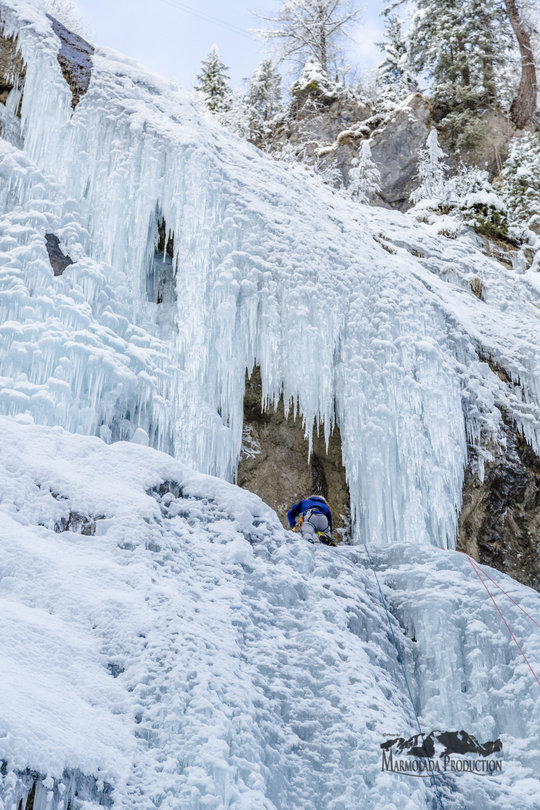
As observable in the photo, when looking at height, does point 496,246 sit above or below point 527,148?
below

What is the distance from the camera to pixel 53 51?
6.75 meters

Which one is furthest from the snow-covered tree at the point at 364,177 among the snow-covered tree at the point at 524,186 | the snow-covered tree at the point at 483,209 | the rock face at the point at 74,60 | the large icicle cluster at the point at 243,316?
the rock face at the point at 74,60

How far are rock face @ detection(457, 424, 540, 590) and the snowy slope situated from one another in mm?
2044

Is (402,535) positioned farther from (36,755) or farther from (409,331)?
(36,755)

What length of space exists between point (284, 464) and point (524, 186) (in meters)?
6.40

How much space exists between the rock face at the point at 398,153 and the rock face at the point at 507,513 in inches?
316

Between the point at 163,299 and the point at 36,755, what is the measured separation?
186 inches

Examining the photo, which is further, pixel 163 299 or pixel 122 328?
pixel 163 299

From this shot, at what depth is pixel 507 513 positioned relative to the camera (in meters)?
6.79

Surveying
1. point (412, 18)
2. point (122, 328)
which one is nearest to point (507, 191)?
point (122, 328)

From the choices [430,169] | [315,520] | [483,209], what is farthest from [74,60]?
[430,169]

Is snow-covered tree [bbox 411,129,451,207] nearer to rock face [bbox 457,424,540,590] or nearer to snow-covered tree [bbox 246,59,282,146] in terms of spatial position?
snow-covered tree [bbox 246,59,282,146]

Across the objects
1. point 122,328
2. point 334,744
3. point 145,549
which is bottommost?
point 334,744

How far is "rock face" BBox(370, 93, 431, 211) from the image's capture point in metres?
13.8
